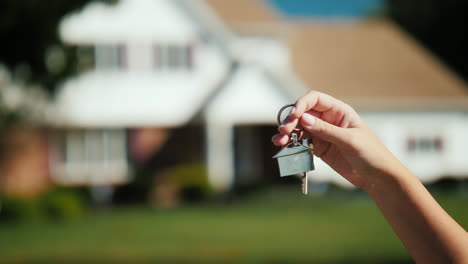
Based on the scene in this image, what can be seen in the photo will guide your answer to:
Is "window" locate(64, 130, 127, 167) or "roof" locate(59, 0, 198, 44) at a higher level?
"roof" locate(59, 0, 198, 44)

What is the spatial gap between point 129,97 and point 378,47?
12.4m

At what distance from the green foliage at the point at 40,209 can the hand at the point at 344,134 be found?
16914 mm

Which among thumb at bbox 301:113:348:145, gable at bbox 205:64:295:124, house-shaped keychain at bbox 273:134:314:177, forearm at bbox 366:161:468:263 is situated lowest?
gable at bbox 205:64:295:124

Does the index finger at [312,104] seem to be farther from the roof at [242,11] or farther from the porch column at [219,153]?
the roof at [242,11]

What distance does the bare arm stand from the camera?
6.12 ft

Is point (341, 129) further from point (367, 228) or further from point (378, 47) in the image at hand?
point (378, 47)

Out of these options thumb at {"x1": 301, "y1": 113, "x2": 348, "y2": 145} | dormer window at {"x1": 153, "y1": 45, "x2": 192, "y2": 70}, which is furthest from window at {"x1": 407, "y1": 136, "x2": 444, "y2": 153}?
thumb at {"x1": 301, "y1": 113, "x2": 348, "y2": 145}

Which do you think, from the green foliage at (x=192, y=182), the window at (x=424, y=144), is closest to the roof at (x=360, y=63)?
the window at (x=424, y=144)

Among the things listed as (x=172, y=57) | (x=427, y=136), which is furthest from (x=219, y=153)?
(x=427, y=136)

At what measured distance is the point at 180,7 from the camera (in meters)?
25.4

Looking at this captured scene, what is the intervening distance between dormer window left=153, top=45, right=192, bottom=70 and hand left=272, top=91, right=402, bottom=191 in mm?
23555

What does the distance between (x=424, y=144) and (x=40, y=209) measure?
16.8 meters

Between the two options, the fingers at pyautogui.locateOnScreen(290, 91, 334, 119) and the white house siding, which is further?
the white house siding

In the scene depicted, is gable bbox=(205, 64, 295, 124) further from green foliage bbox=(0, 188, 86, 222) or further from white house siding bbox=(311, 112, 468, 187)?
green foliage bbox=(0, 188, 86, 222)
